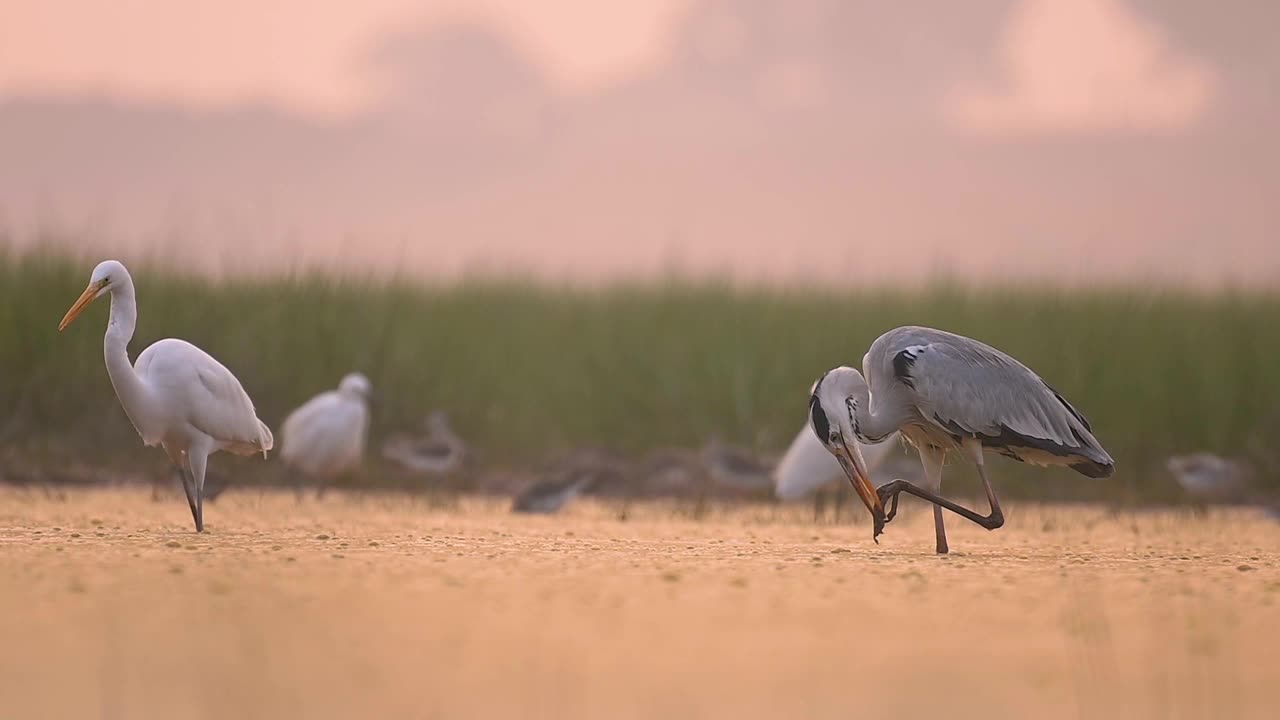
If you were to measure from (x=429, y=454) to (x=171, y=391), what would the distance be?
4.45 m

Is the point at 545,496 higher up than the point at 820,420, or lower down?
lower down

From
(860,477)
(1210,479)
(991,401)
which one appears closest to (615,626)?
(860,477)

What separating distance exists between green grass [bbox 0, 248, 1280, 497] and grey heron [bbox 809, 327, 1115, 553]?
5015mm

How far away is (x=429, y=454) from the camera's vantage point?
12703 mm

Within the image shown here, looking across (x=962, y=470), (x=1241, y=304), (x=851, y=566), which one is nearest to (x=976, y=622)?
(x=851, y=566)

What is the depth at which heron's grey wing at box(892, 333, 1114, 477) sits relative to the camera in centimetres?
754

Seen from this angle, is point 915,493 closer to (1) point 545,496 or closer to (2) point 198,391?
(1) point 545,496

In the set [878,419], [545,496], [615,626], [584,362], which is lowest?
[615,626]

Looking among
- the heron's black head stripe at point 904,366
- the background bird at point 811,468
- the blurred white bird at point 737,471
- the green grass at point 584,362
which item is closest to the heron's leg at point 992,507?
the heron's black head stripe at point 904,366

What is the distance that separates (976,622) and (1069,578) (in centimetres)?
123

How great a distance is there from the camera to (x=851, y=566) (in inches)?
266

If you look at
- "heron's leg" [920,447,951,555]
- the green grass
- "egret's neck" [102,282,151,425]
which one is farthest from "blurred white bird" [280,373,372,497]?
"heron's leg" [920,447,951,555]

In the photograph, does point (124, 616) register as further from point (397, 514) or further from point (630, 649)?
point (397, 514)

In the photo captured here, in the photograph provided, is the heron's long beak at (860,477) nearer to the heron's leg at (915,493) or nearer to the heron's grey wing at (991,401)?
the heron's leg at (915,493)
